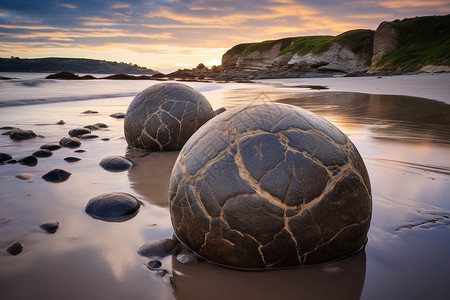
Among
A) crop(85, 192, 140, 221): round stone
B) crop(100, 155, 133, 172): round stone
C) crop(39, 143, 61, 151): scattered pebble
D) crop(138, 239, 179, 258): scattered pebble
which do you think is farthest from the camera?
crop(39, 143, 61, 151): scattered pebble

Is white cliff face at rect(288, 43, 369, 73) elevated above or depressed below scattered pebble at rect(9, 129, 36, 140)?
above

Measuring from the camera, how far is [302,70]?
57.9m

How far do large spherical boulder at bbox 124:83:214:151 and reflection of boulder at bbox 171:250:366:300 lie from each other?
10.7 ft

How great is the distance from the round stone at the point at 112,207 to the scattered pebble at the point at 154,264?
0.83 metres

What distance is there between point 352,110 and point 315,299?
9526 mm

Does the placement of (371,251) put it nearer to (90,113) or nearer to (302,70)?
(90,113)

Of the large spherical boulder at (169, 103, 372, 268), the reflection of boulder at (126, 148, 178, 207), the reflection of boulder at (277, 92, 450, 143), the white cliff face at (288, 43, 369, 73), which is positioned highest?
the white cliff face at (288, 43, 369, 73)

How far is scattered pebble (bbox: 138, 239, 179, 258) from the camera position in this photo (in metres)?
2.46

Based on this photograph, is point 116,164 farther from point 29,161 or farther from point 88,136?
point 88,136

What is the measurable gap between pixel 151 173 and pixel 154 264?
7.34 ft

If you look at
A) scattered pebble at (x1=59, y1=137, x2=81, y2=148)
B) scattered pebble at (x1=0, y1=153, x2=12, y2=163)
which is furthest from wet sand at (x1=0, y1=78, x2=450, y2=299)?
scattered pebble at (x1=59, y1=137, x2=81, y2=148)

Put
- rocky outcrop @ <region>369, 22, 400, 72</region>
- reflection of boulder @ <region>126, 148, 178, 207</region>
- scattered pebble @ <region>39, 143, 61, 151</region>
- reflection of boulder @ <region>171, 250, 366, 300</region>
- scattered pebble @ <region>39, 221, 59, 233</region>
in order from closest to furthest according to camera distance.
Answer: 1. reflection of boulder @ <region>171, 250, 366, 300</region>
2. scattered pebble @ <region>39, 221, 59, 233</region>
3. reflection of boulder @ <region>126, 148, 178, 207</region>
4. scattered pebble @ <region>39, 143, 61, 151</region>
5. rocky outcrop @ <region>369, 22, 400, 72</region>

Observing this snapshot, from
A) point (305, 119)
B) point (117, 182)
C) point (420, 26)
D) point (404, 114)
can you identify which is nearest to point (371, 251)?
point (305, 119)

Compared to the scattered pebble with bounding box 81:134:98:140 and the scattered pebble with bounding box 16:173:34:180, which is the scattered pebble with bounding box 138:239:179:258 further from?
the scattered pebble with bounding box 81:134:98:140
